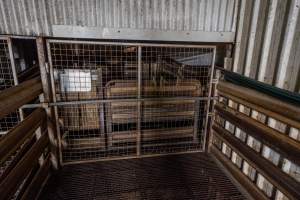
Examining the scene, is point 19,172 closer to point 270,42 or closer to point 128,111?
point 128,111

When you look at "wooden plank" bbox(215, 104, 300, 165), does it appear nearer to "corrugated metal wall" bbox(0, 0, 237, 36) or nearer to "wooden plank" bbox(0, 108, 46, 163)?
"corrugated metal wall" bbox(0, 0, 237, 36)

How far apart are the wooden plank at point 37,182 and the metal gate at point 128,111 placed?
353mm

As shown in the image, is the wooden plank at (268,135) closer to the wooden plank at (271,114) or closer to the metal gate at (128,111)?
the wooden plank at (271,114)

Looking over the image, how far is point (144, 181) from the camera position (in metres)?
2.40

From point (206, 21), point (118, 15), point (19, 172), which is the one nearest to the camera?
point (19, 172)

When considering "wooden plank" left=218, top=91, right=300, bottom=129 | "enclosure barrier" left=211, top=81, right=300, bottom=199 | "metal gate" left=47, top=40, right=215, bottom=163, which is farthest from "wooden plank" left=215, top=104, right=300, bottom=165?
"metal gate" left=47, top=40, right=215, bottom=163

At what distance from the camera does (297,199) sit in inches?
58.6

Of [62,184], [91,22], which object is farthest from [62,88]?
[62,184]

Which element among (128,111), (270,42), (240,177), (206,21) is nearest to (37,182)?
(128,111)

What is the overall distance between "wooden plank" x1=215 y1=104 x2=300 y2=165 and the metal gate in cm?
55

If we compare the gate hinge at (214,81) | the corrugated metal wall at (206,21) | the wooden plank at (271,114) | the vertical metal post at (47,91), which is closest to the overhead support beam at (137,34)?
the corrugated metal wall at (206,21)

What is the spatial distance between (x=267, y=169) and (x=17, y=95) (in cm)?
235

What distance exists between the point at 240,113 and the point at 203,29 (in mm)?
1124

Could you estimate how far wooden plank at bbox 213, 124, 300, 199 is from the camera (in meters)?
1.56
